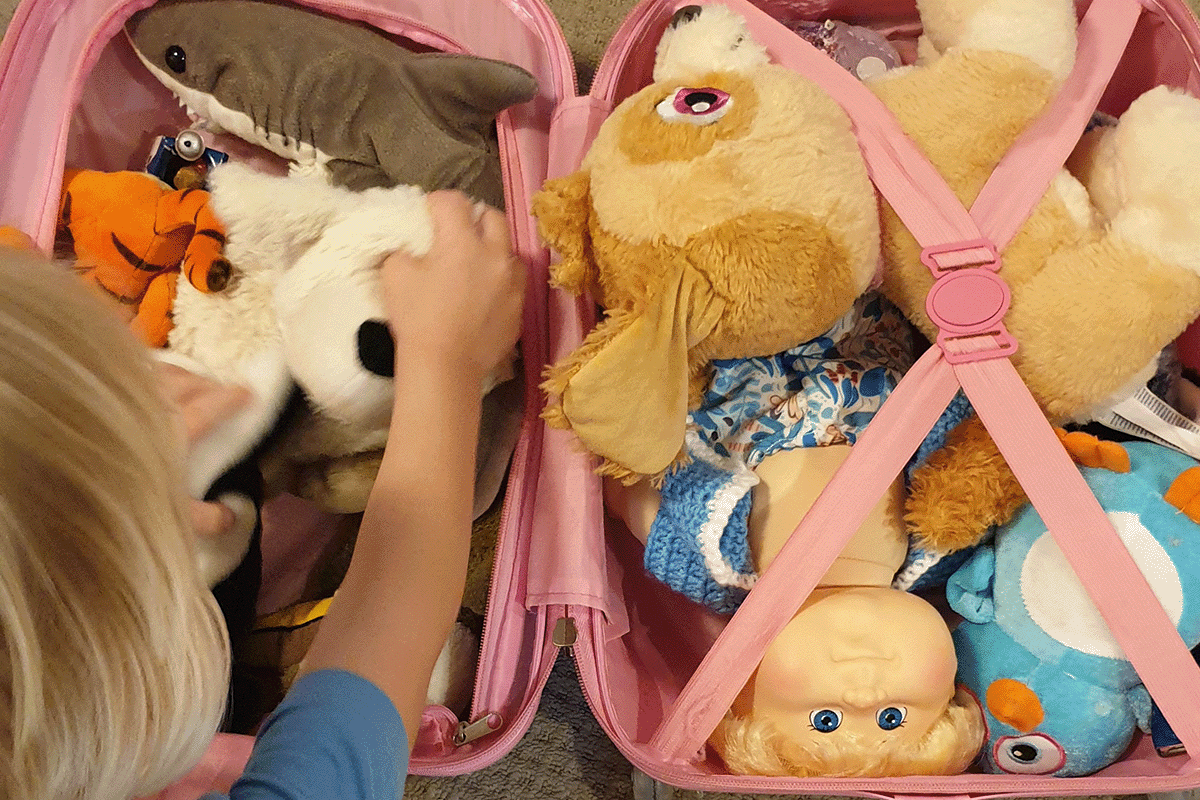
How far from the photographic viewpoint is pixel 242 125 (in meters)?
0.65

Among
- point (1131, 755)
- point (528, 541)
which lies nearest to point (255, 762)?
point (528, 541)

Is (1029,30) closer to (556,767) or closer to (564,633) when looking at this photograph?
(564,633)

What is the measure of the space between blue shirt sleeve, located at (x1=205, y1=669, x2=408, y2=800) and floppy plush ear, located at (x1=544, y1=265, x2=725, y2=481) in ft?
0.57

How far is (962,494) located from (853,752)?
170 mm

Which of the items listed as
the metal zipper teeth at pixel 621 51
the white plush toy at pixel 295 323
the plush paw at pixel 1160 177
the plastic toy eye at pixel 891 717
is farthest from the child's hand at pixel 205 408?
the plush paw at pixel 1160 177

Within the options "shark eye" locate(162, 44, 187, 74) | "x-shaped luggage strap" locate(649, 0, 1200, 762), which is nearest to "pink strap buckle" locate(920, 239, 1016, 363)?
"x-shaped luggage strap" locate(649, 0, 1200, 762)

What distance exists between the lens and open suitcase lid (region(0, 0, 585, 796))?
58 cm

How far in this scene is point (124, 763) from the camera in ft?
1.07

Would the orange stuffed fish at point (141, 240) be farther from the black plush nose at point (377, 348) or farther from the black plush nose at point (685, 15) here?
the black plush nose at point (685, 15)

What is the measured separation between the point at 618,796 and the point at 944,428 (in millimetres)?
423

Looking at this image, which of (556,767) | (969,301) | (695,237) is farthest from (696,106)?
(556,767)

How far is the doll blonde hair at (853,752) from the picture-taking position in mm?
528

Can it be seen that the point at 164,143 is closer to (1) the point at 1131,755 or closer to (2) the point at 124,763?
(2) the point at 124,763

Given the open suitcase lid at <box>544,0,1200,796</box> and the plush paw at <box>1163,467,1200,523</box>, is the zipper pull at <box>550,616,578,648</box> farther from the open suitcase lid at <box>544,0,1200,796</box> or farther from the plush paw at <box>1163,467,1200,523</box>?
the plush paw at <box>1163,467,1200,523</box>
